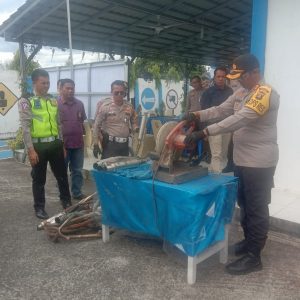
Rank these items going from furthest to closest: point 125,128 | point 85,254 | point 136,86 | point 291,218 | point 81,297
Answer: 1. point 136,86
2. point 125,128
3. point 291,218
4. point 85,254
5. point 81,297

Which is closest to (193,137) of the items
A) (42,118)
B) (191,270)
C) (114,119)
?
(191,270)

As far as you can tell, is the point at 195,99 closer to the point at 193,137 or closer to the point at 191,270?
the point at 193,137

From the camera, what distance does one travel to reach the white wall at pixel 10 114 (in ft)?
29.0

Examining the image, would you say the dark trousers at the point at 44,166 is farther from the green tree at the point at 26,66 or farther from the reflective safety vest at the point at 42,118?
the green tree at the point at 26,66

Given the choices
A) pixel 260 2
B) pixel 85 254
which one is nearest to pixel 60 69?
pixel 260 2

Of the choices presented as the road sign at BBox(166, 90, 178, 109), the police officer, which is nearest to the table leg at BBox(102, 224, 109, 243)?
the police officer

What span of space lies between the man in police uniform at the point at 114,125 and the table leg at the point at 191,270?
227 centimetres

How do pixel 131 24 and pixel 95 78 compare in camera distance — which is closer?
pixel 95 78

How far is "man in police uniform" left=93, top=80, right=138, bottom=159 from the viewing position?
492 cm

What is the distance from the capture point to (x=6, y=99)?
9031mm

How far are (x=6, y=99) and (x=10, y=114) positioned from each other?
42 cm

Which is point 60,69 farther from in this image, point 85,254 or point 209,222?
point 209,222

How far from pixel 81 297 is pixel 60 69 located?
8105mm

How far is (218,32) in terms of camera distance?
34.0 feet
